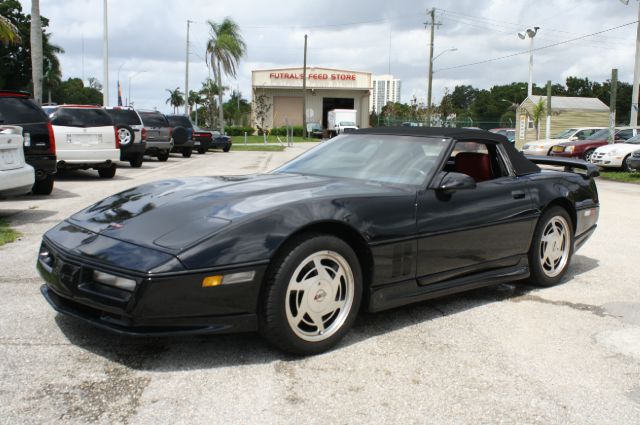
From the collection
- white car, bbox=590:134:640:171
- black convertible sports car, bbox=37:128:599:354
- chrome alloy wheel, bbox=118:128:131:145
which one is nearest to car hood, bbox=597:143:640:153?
white car, bbox=590:134:640:171

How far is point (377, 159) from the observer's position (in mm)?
4508

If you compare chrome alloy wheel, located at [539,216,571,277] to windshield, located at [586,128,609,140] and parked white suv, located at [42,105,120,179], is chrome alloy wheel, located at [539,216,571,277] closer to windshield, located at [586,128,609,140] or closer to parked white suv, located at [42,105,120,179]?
parked white suv, located at [42,105,120,179]

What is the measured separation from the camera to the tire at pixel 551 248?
196 inches

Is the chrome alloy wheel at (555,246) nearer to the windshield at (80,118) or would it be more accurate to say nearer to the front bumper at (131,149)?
the windshield at (80,118)

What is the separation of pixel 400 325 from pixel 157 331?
1.65m

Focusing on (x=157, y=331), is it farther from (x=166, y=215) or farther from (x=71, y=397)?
(x=166, y=215)

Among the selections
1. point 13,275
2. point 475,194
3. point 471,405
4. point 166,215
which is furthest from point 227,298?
point 13,275

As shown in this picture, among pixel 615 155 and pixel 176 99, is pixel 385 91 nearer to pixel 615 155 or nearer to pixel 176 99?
pixel 176 99

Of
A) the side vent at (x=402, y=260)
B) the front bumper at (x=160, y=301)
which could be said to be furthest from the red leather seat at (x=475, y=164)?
the front bumper at (x=160, y=301)

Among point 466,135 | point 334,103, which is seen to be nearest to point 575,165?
point 466,135

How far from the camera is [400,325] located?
13.4 ft

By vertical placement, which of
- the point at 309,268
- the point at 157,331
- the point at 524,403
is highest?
the point at 309,268

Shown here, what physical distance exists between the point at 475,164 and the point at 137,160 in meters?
14.3

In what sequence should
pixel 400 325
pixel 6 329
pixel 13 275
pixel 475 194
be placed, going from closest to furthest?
pixel 6 329 → pixel 400 325 → pixel 475 194 → pixel 13 275
